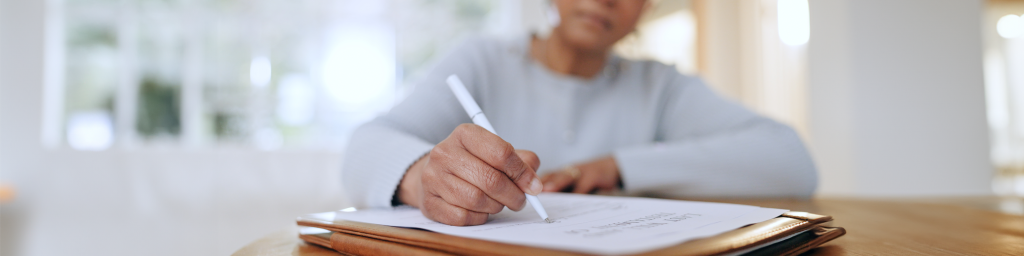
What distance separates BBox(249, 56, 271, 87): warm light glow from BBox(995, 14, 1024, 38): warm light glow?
20.3 feet

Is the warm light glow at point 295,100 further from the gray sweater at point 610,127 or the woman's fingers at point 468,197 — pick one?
the woman's fingers at point 468,197

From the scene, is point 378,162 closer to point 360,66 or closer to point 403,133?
point 403,133

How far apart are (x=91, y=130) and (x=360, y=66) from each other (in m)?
1.16

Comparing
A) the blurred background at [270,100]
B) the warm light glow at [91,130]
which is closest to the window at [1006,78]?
the blurred background at [270,100]

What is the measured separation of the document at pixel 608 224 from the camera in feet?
0.71

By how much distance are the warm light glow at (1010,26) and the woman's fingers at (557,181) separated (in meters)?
6.08

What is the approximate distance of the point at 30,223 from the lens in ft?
6.20

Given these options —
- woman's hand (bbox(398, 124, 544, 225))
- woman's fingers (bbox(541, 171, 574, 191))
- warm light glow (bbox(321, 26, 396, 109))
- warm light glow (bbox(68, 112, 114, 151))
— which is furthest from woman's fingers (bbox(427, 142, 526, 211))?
warm light glow (bbox(68, 112, 114, 151))

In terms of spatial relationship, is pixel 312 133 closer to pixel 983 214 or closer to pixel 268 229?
pixel 268 229

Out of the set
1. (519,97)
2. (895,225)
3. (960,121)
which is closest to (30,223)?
(519,97)

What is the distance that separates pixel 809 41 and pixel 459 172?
87.0 inches

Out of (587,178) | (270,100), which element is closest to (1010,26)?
(587,178)

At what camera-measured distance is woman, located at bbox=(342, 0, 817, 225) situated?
356mm

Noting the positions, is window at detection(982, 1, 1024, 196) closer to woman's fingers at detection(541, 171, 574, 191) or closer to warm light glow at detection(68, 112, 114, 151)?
woman's fingers at detection(541, 171, 574, 191)
